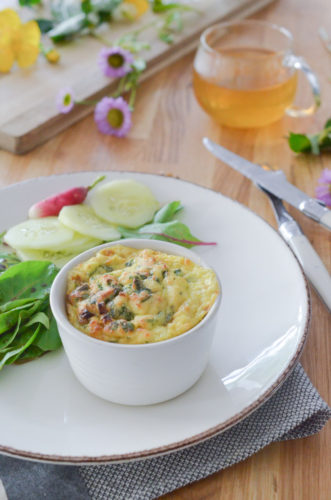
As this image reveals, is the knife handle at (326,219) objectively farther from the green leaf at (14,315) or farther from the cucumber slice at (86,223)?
the green leaf at (14,315)

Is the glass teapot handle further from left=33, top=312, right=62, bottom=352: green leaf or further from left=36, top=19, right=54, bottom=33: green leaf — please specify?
left=33, top=312, right=62, bottom=352: green leaf

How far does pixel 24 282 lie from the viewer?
1715 millimetres

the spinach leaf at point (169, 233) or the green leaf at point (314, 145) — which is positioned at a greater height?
the spinach leaf at point (169, 233)

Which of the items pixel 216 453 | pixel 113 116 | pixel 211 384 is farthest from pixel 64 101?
pixel 216 453

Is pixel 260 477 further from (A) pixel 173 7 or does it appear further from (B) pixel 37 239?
(A) pixel 173 7

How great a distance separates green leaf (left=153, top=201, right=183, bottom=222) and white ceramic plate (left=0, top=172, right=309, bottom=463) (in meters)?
0.15

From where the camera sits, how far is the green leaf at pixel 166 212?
2.08 meters

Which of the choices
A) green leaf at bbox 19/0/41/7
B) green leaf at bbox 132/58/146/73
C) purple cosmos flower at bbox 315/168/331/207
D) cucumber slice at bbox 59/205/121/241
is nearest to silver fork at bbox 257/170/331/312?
purple cosmos flower at bbox 315/168/331/207

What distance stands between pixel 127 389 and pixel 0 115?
1670mm

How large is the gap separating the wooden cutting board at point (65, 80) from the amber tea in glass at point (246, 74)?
500mm

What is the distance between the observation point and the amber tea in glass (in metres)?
2.62

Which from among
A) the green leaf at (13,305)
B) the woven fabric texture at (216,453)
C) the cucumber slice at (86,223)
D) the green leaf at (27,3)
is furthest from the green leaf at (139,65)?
the woven fabric texture at (216,453)

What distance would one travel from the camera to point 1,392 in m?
1.53

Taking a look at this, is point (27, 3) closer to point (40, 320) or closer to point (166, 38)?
point (166, 38)
